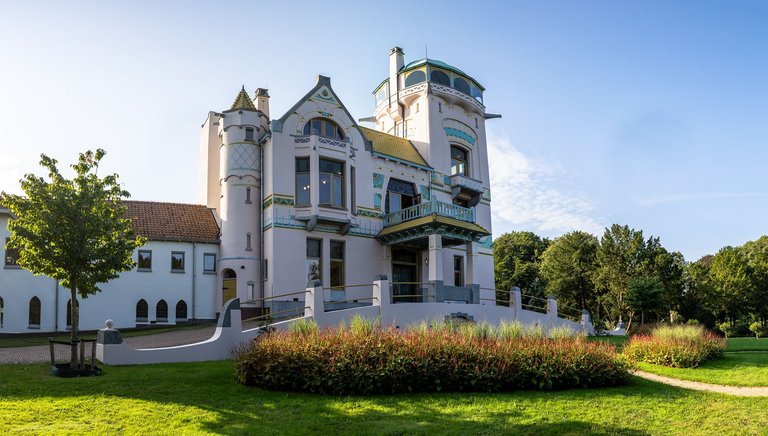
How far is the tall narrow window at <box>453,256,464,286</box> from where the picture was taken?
32.6m

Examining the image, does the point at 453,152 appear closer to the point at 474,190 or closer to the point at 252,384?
the point at 474,190

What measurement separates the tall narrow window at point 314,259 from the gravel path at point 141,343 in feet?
16.7

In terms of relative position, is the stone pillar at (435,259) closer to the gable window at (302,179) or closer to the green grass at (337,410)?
the gable window at (302,179)

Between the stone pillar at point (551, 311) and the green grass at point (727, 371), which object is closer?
the green grass at point (727, 371)

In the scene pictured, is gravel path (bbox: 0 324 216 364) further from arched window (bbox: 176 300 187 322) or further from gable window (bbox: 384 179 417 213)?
gable window (bbox: 384 179 417 213)

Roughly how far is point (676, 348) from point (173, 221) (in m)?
22.4

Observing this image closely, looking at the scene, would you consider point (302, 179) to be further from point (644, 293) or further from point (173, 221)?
point (644, 293)

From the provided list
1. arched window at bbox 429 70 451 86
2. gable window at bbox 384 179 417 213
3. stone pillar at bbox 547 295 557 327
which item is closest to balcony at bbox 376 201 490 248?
gable window at bbox 384 179 417 213

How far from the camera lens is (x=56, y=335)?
23906mm

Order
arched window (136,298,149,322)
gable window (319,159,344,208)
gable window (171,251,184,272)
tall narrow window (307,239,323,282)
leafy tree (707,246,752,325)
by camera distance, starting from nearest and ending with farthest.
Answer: arched window (136,298,149,322), tall narrow window (307,239,323,282), gable window (171,251,184,272), gable window (319,159,344,208), leafy tree (707,246,752,325)

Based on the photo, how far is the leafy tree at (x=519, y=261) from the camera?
6048cm

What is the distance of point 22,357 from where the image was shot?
16.7 meters

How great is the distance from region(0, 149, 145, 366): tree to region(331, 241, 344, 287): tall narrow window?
1301 centimetres

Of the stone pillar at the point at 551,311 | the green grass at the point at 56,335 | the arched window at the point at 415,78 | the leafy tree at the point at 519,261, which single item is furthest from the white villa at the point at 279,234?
the leafy tree at the point at 519,261
